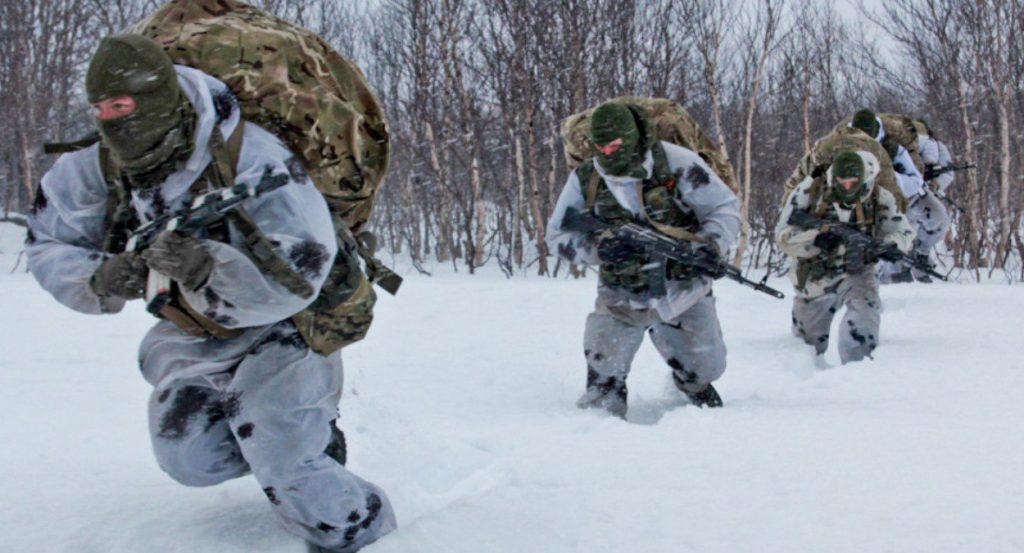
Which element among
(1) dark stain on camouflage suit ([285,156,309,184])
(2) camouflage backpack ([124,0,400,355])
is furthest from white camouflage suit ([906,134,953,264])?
(1) dark stain on camouflage suit ([285,156,309,184])

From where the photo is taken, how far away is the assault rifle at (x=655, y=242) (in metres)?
4.76

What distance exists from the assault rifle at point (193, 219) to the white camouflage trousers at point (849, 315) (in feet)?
17.4

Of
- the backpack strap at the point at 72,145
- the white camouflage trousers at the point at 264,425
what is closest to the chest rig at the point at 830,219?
the white camouflage trousers at the point at 264,425

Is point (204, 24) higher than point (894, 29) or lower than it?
lower

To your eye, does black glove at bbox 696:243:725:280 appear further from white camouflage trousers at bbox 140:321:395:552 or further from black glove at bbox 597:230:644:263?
white camouflage trousers at bbox 140:321:395:552

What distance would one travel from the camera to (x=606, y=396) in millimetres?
4965

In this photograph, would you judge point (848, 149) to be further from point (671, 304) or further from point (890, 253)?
point (671, 304)

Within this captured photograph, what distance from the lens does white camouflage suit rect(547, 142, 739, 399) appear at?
15.7ft

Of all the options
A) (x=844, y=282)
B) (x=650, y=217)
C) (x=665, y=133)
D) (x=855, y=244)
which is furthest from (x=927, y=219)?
(x=650, y=217)

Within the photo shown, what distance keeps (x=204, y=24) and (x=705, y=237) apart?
2.98m

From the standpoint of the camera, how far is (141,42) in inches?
85.0

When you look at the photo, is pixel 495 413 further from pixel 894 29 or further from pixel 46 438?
pixel 894 29

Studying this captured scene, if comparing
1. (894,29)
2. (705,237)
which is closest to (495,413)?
(705,237)

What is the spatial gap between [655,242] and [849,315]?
2.52 m
